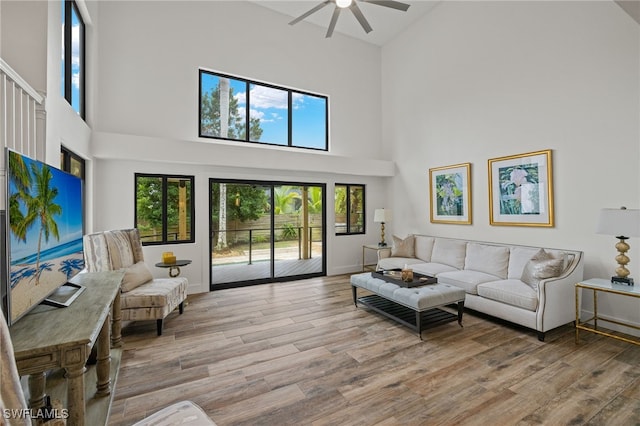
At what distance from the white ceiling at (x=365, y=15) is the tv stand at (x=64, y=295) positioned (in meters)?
5.62

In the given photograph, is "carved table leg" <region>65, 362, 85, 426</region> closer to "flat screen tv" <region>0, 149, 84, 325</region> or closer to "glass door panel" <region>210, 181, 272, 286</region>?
"flat screen tv" <region>0, 149, 84, 325</region>

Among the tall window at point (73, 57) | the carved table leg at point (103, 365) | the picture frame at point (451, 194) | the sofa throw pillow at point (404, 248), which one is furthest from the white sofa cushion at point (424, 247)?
the tall window at point (73, 57)

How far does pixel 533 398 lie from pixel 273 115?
18.2 feet

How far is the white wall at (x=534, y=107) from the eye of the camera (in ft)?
10.9

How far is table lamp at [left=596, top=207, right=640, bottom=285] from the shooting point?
9.07 ft

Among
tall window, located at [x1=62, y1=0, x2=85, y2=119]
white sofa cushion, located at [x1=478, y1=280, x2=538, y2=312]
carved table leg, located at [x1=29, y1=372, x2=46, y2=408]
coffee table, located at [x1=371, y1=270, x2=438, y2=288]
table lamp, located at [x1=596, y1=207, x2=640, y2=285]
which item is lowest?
carved table leg, located at [x1=29, y1=372, x2=46, y2=408]

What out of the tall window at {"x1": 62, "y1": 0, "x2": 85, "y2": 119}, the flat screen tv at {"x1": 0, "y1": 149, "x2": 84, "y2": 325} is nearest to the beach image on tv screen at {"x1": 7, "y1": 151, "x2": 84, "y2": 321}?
the flat screen tv at {"x1": 0, "y1": 149, "x2": 84, "y2": 325}

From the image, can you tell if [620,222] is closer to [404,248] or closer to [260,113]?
[404,248]

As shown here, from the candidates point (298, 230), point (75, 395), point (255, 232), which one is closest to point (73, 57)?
point (255, 232)

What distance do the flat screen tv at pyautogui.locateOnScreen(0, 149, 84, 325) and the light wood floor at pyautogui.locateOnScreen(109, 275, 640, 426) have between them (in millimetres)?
1008

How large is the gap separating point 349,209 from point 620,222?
4.25 metres

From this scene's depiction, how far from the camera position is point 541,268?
3318mm

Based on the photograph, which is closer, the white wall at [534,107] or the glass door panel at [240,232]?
the white wall at [534,107]

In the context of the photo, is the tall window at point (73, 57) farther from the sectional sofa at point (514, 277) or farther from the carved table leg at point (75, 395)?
the sectional sofa at point (514, 277)
